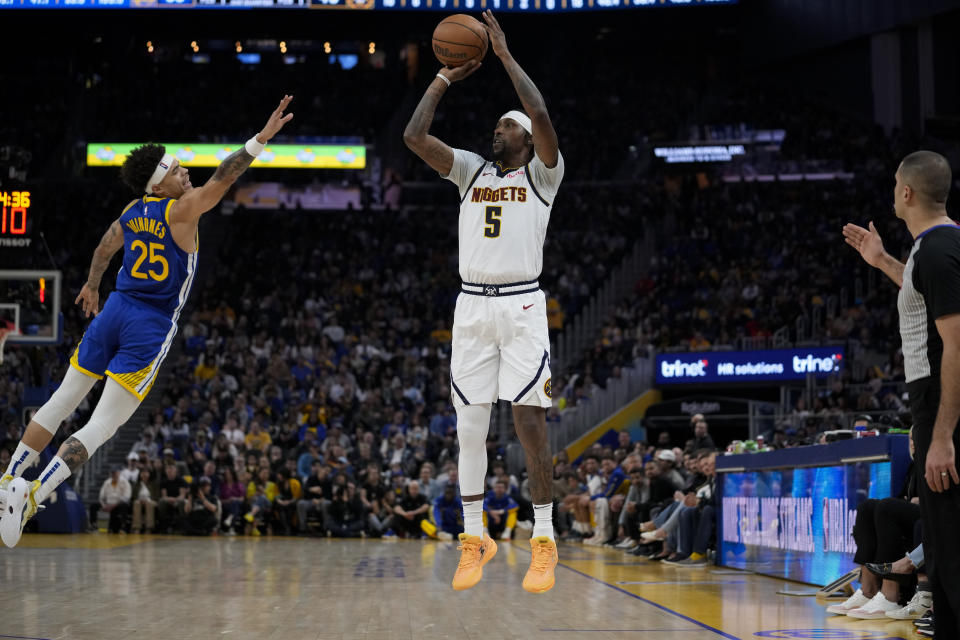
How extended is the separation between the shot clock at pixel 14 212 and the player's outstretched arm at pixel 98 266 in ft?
31.5

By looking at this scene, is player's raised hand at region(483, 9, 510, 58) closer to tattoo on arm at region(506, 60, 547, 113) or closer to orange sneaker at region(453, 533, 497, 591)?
tattoo on arm at region(506, 60, 547, 113)

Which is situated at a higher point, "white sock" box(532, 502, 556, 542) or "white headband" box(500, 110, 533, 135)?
"white headband" box(500, 110, 533, 135)

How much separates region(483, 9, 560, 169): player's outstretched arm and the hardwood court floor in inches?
115

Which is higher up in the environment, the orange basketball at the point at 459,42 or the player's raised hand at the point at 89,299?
the orange basketball at the point at 459,42

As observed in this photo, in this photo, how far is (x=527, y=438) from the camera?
659 centimetres

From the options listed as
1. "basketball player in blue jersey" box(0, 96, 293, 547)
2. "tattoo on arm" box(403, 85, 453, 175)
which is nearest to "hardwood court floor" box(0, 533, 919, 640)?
"basketball player in blue jersey" box(0, 96, 293, 547)

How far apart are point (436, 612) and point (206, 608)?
1.67m

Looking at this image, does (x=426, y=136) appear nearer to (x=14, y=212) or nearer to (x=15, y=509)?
(x=15, y=509)

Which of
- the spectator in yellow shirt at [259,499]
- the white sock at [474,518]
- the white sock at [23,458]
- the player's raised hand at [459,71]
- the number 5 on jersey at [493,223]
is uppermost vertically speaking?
the player's raised hand at [459,71]

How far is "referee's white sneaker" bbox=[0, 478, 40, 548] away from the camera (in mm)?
6422

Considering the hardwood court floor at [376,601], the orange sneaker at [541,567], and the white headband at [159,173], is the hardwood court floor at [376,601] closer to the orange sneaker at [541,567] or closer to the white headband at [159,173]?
the orange sneaker at [541,567]

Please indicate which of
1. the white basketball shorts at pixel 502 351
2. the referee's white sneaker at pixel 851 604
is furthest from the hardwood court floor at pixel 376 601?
the white basketball shorts at pixel 502 351

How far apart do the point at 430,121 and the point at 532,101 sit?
0.63 metres

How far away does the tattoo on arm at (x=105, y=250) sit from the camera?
732cm
